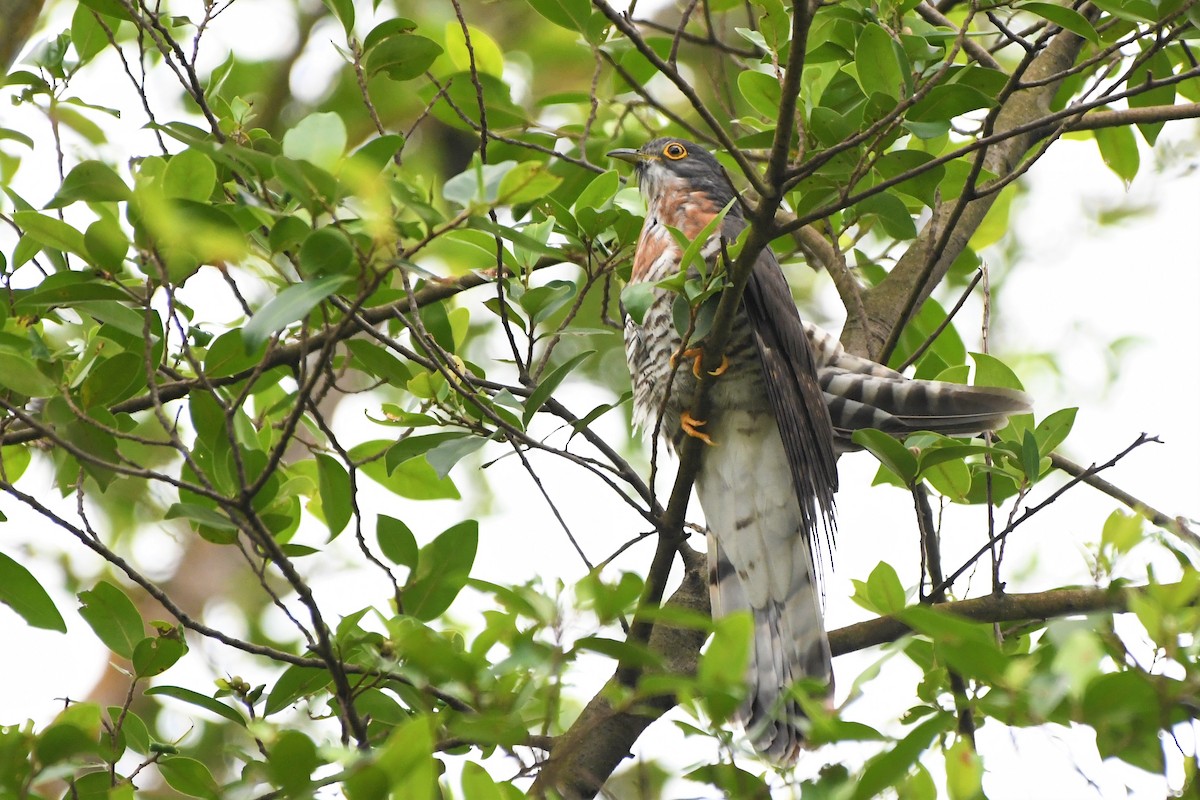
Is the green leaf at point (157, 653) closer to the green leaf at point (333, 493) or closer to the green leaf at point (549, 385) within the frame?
the green leaf at point (333, 493)

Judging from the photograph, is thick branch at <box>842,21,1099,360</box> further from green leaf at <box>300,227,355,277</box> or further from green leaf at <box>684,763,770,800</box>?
green leaf at <box>300,227,355,277</box>

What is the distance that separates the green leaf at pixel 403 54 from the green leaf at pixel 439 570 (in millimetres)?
1065

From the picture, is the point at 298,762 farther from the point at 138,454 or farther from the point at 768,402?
the point at 138,454

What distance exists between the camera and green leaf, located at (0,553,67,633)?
7.72 feet

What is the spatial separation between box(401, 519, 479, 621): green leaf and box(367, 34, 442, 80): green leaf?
1.06 m

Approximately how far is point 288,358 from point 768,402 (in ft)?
4.68

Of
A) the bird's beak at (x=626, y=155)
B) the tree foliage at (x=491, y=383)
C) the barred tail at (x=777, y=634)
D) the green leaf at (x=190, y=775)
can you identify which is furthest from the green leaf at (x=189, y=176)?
the bird's beak at (x=626, y=155)

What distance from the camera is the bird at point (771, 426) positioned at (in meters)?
3.11

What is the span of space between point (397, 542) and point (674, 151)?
2.04m

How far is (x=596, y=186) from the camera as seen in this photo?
8.57ft

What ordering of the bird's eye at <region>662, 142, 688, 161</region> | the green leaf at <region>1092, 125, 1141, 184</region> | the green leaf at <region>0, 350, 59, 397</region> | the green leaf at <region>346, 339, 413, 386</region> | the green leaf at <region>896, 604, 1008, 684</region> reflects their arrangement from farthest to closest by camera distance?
1. the bird's eye at <region>662, 142, 688, 161</region>
2. the green leaf at <region>1092, 125, 1141, 184</region>
3. the green leaf at <region>346, 339, 413, 386</region>
4. the green leaf at <region>0, 350, 59, 397</region>
5. the green leaf at <region>896, 604, 1008, 684</region>

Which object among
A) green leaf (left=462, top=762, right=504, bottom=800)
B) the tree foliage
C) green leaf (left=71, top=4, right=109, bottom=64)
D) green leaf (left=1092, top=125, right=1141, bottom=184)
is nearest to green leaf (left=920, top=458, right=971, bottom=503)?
the tree foliage

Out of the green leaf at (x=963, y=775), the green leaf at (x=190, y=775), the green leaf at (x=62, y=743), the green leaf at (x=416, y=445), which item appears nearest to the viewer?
the green leaf at (x=963, y=775)

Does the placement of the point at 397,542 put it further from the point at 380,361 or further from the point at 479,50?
the point at 479,50
